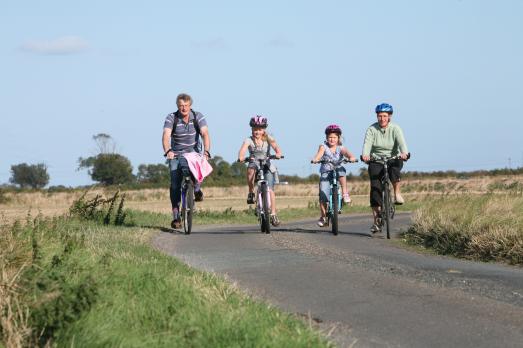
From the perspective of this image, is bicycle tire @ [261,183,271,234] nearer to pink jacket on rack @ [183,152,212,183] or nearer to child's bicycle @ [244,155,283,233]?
child's bicycle @ [244,155,283,233]

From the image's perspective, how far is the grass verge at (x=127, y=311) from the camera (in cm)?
597

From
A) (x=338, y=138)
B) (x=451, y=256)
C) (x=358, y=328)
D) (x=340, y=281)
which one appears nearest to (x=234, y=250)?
(x=451, y=256)

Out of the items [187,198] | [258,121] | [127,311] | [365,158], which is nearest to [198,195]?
[187,198]

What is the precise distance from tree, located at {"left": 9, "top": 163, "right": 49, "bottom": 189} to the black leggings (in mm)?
114116

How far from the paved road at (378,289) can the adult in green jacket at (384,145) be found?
2321mm

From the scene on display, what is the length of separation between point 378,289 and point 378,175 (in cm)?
800

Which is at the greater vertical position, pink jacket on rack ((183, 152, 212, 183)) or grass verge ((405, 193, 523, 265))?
pink jacket on rack ((183, 152, 212, 183))

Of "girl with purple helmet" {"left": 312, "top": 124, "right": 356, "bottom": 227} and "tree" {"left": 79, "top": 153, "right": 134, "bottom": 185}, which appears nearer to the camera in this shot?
"girl with purple helmet" {"left": 312, "top": 124, "right": 356, "bottom": 227}

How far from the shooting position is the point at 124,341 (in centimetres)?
587

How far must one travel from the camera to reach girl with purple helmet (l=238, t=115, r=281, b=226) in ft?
56.5

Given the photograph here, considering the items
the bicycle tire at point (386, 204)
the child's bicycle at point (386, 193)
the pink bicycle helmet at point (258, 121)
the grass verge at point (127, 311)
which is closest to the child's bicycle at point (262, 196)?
the pink bicycle helmet at point (258, 121)

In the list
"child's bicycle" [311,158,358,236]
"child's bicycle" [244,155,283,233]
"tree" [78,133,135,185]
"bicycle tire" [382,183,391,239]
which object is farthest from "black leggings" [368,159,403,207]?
"tree" [78,133,135,185]

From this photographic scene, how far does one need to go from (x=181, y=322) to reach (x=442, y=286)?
3400 mm

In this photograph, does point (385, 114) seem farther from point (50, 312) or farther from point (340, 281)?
point (50, 312)
